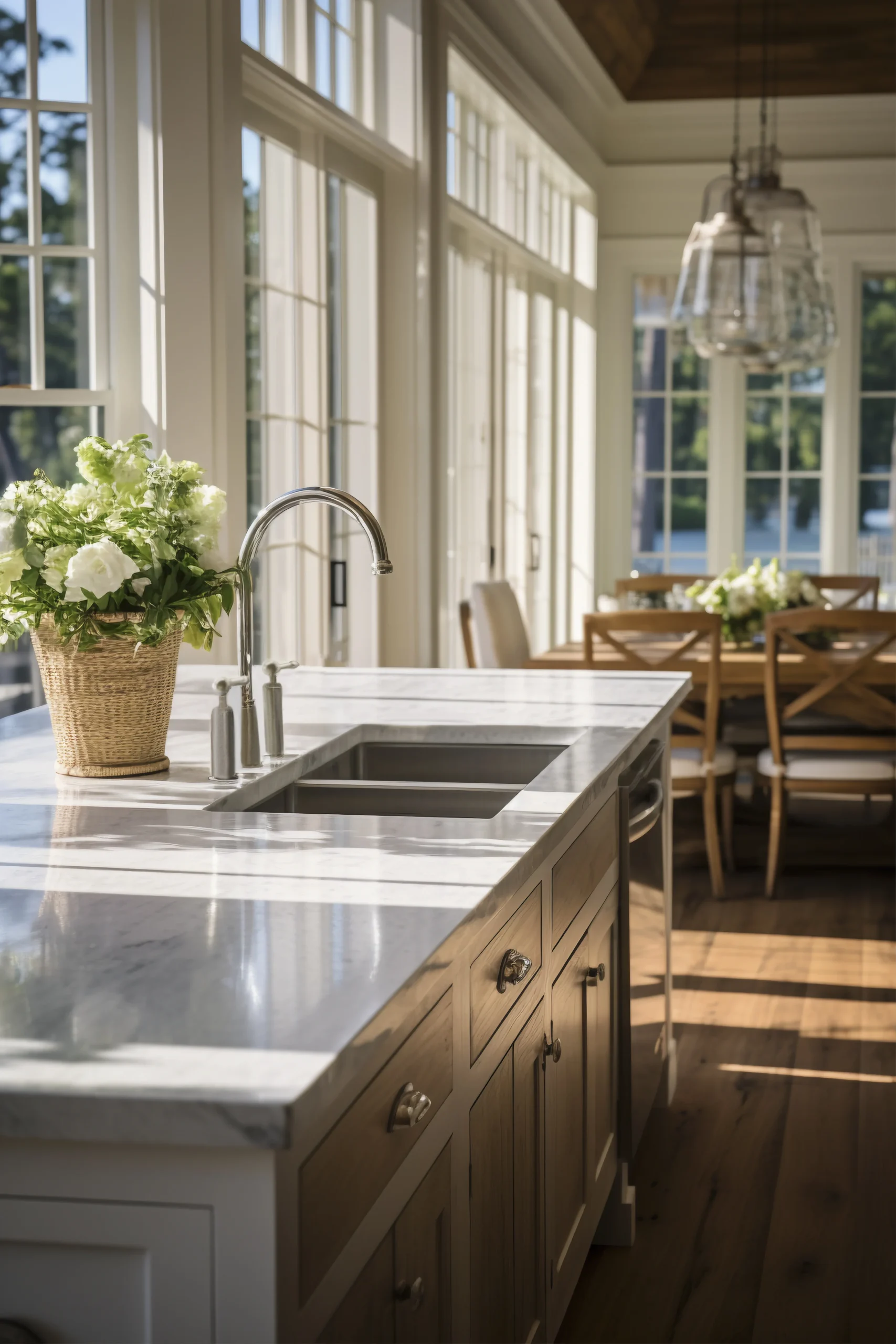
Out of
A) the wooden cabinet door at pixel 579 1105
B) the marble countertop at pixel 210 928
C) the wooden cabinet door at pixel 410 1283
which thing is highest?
the marble countertop at pixel 210 928

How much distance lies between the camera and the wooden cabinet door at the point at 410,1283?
1.15 m

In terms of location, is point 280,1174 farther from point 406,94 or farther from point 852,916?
point 406,94

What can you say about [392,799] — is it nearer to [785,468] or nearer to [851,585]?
[851,585]

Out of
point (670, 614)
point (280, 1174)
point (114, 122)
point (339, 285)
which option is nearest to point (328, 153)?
point (339, 285)

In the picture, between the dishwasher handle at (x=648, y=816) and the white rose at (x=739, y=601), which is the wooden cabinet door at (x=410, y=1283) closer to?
the dishwasher handle at (x=648, y=816)

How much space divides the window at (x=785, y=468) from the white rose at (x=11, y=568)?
6869 mm

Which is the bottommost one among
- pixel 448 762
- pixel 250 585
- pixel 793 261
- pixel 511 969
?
pixel 511 969

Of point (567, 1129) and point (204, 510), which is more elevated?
point (204, 510)

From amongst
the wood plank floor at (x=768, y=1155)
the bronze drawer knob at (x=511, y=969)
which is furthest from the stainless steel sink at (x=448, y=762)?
the wood plank floor at (x=768, y=1155)

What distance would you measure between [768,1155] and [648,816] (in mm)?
857

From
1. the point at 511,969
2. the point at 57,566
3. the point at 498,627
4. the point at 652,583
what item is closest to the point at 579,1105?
the point at 511,969

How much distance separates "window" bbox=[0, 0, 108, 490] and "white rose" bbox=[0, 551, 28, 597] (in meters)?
1.12

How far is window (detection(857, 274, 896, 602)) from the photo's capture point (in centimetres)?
813

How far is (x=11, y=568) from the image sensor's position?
1.92 metres
